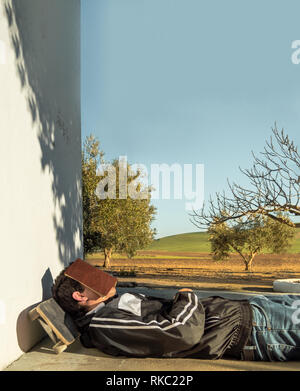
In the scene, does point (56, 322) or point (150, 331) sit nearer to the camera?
point (150, 331)

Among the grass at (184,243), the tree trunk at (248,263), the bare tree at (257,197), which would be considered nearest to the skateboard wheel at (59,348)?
the bare tree at (257,197)

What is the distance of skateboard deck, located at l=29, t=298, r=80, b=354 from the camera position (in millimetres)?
2717

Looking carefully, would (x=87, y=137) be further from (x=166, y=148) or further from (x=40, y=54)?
(x=40, y=54)

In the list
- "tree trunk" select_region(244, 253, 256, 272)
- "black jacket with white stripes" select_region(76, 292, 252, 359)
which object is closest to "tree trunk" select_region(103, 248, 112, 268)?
"tree trunk" select_region(244, 253, 256, 272)

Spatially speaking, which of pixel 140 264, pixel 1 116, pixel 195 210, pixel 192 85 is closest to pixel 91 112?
pixel 192 85

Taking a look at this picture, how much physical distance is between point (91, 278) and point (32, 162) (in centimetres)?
123

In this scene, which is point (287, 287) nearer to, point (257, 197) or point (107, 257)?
point (257, 197)

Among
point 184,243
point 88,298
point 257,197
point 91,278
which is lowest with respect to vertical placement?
point 184,243

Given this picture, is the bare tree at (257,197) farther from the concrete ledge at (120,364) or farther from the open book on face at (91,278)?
the concrete ledge at (120,364)

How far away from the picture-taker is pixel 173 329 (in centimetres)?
248

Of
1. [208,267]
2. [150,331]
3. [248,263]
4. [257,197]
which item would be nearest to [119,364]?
[150,331]

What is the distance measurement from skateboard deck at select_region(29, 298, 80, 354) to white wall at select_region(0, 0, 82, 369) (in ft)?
0.62

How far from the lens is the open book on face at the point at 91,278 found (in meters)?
2.82

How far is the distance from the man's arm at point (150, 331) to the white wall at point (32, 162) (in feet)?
2.24
